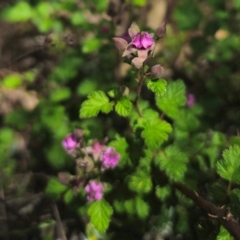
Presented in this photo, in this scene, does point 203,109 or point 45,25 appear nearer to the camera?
point 203,109

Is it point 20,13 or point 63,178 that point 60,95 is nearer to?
point 20,13

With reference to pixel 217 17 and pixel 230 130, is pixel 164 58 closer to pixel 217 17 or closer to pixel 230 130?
pixel 217 17

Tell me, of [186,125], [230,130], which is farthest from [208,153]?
[230,130]

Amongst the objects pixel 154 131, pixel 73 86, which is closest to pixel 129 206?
pixel 154 131

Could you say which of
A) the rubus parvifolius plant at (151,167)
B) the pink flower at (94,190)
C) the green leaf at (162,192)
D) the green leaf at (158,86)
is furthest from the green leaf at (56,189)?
the green leaf at (158,86)

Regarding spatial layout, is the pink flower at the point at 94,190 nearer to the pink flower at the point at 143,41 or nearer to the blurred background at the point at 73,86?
the blurred background at the point at 73,86

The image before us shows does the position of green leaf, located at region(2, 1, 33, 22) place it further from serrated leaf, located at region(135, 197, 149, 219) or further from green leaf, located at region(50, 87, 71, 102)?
serrated leaf, located at region(135, 197, 149, 219)

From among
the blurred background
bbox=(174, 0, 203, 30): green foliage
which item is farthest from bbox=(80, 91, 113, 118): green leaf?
bbox=(174, 0, 203, 30): green foliage
